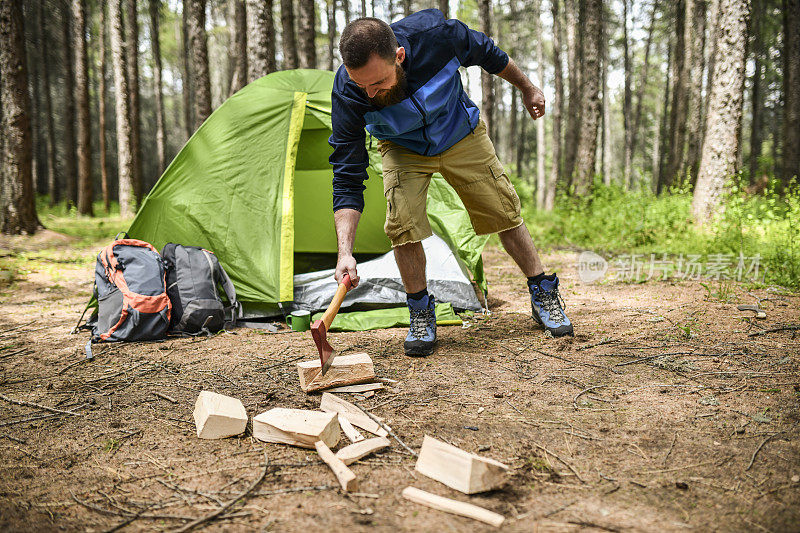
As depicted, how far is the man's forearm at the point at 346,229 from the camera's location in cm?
251

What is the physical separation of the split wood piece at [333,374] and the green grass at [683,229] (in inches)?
110

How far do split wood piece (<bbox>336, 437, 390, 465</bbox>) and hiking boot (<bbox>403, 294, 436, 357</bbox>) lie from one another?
1031mm

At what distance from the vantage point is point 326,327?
2295 millimetres

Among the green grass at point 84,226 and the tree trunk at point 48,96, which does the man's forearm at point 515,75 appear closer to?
the green grass at point 84,226

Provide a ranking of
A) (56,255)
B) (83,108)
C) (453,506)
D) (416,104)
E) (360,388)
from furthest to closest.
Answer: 1. (83,108)
2. (56,255)
3. (416,104)
4. (360,388)
5. (453,506)

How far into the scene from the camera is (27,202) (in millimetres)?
7441

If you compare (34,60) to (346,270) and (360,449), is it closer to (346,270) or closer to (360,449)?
(346,270)

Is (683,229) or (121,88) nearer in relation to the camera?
(683,229)

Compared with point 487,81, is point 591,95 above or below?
below

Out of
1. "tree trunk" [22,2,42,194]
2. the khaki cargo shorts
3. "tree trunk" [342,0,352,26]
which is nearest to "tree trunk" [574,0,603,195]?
the khaki cargo shorts

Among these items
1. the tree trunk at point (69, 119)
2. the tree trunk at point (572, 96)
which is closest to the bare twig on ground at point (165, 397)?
the tree trunk at point (572, 96)

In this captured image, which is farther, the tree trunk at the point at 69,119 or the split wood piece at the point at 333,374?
the tree trunk at the point at 69,119

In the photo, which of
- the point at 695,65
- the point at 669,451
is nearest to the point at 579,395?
the point at 669,451

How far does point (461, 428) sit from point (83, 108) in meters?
12.8
